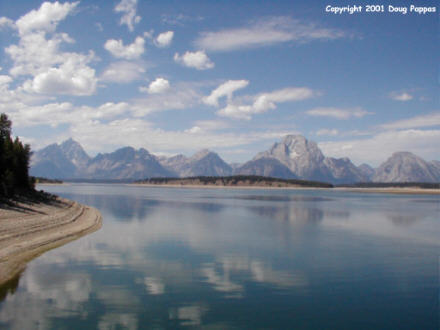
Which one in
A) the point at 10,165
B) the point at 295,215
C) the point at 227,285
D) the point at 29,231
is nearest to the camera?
the point at 227,285

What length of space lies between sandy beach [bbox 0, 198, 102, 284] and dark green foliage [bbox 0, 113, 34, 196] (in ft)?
14.1

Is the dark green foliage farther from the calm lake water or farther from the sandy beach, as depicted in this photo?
the calm lake water

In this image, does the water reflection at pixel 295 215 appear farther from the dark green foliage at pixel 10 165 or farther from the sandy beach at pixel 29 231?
the dark green foliage at pixel 10 165

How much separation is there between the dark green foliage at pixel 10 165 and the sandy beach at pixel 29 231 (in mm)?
4283

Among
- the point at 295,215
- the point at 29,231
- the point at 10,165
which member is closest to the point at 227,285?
the point at 29,231

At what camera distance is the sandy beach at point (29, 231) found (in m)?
34.2

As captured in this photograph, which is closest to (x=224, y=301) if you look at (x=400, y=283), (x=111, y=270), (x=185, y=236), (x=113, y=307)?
(x=113, y=307)

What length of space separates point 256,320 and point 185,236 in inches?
1262

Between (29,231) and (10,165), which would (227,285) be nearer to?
(29,231)

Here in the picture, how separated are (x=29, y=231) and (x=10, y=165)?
42729 millimetres

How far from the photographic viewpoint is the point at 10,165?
8212cm

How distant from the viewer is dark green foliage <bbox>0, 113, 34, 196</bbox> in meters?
66.2

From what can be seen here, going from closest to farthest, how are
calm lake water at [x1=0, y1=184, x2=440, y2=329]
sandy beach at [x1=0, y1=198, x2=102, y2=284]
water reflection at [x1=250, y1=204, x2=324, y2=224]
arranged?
1. calm lake water at [x1=0, y1=184, x2=440, y2=329]
2. sandy beach at [x1=0, y1=198, x2=102, y2=284]
3. water reflection at [x1=250, y1=204, x2=324, y2=224]

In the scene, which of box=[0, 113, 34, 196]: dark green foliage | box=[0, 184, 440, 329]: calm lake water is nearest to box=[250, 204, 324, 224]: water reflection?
box=[0, 184, 440, 329]: calm lake water
